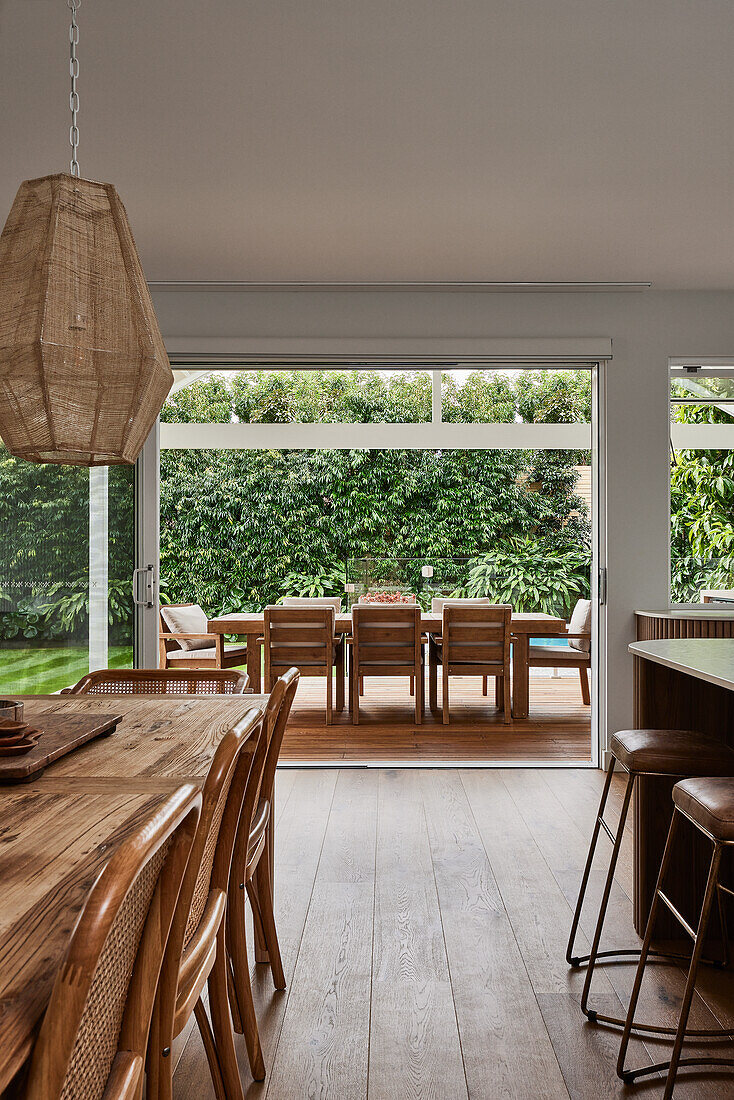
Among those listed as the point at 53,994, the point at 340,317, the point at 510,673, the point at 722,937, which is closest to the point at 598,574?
the point at 510,673

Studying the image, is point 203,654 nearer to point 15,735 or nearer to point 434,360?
point 434,360

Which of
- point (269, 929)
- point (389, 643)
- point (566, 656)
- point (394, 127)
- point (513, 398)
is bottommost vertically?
point (269, 929)

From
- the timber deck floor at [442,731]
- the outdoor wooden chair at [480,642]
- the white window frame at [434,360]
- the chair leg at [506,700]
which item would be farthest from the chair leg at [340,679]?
the white window frame at [434,360]

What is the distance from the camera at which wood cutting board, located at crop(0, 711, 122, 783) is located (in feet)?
5.20

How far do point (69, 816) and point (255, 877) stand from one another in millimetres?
1041

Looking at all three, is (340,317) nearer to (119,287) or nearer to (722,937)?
(119,287)

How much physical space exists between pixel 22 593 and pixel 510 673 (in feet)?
11.5

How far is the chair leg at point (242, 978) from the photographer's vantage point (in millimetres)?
1842

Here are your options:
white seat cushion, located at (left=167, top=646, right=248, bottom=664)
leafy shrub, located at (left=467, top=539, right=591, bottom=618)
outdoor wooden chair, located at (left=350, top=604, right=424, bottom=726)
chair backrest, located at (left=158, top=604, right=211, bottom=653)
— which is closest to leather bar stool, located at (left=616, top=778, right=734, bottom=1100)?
outdoor wooden chair, located at (left=350, top=604, right=424, bottom=726)

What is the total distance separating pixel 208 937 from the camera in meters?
1.47

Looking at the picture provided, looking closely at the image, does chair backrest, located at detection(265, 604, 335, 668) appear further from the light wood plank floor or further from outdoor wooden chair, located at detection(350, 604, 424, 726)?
the light wood plank floor

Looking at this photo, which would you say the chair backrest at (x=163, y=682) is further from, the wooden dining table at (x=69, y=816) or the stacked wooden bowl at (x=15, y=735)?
the stacked wooden bowl at (x=15, y=735)

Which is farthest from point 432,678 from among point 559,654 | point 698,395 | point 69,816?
point 69,816

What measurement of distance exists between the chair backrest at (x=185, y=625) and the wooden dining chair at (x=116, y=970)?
558 centimetres
